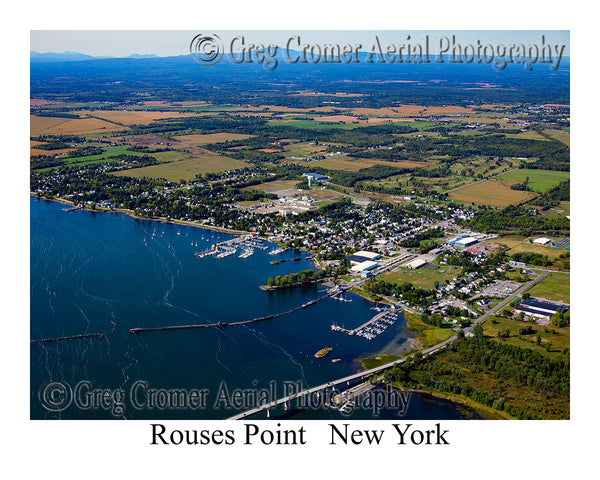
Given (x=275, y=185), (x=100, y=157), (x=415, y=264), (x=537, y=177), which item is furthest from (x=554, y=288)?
(x=100, y=157)

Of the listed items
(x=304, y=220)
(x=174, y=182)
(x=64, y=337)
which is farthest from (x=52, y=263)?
(x=174, y=182)

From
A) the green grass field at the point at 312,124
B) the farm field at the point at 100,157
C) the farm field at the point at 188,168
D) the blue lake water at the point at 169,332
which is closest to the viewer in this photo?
the blue lake water at the point at 169,332

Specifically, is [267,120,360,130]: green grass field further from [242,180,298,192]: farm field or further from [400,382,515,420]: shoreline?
[400,382,515,420]: shoreline

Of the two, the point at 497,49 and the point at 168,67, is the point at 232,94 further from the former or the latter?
the point at 497,49

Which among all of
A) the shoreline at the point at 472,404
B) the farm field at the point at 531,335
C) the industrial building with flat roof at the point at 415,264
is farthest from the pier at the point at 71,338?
the industrial building with flat roof at the point at 415,264

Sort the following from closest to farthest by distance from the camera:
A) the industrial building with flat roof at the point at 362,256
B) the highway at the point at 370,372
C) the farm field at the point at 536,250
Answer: the highway at the point at 370,372 → the industrial building with flat roof at the point at 362,256 → the farm field at the point at 536,250

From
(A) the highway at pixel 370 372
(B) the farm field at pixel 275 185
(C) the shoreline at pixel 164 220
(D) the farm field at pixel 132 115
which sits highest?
(D) the farm field at pixel 132 115

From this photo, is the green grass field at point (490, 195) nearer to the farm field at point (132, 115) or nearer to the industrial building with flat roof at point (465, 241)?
the industrial building with flat roof at point (465, 241)

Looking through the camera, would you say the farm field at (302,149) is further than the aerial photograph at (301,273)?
Yes
